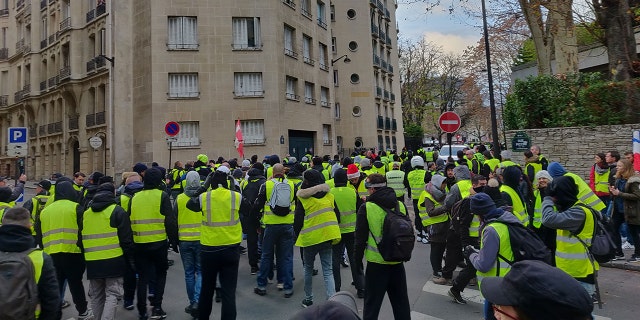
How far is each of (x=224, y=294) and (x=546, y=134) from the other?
13.3 metres

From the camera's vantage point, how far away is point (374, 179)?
186 inches

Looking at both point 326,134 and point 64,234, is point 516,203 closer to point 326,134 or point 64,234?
point 64,234

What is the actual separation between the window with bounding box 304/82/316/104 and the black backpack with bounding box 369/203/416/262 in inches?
924

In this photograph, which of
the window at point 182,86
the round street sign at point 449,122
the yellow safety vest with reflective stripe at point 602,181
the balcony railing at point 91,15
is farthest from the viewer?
the balcony railing at point 91,15

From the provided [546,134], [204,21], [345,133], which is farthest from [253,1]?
[546,134]

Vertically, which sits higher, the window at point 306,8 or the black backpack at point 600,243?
the window at point 306,8

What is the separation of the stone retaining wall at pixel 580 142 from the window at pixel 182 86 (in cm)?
1831

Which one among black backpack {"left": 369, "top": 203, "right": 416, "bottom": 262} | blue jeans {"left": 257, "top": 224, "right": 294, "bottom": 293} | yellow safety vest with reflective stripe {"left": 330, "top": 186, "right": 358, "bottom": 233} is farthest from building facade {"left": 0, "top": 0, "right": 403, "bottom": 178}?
black backpack {"left": 369, "top": 203, "right": 416, "bottom": 262}

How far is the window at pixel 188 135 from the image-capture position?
2327 centimetres

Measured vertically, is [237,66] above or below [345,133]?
above

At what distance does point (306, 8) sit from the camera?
28.8 m

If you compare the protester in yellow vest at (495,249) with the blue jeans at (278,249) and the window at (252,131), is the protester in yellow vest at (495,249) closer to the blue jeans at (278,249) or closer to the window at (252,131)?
the blue jeans at (278,249)

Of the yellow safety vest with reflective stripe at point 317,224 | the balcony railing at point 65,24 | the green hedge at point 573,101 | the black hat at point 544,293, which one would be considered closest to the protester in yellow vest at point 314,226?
the yellow safety vest with reflective stripe at point 317,224

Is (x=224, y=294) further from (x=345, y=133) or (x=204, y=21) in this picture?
(x=345, y=133)
